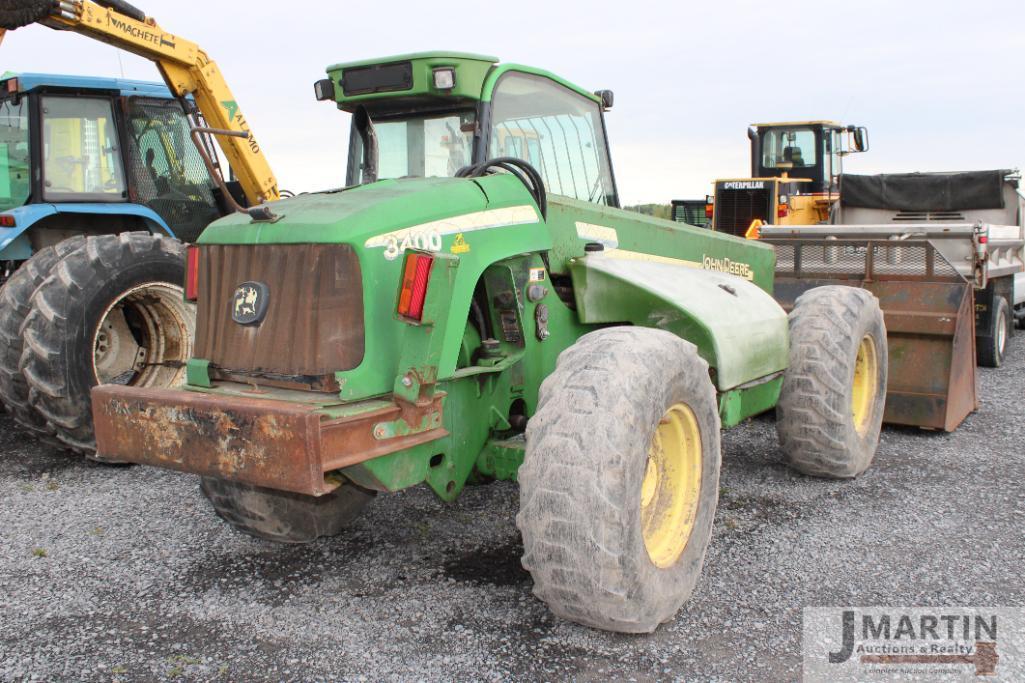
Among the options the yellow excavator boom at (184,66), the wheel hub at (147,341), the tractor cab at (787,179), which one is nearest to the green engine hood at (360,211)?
the wheel hub at (147,341)

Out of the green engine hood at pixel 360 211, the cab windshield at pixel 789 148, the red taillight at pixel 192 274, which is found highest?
the cab windshield at pixel 789 148

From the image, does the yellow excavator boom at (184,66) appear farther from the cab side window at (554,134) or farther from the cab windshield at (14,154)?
the cab side window at (554,134)

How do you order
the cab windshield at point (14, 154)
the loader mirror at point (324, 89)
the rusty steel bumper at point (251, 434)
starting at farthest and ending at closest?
1. the cab windshield at point (14, 154)
2. the loader mirror at point (324, 89)
3. the rusty steel bumper at point (251, 434)

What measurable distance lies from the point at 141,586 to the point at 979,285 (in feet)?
24.9

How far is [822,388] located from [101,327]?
189 inches

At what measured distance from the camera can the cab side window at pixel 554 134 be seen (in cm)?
445

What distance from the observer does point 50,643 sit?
3621mm

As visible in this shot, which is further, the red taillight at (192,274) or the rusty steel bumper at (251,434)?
the red taillight at (192,274)

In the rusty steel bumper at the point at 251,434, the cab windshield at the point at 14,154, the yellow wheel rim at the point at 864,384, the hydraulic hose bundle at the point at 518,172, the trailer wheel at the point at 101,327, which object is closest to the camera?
the rusty steel bumper at the point at 251,434

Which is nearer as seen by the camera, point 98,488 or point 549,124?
point 549,124

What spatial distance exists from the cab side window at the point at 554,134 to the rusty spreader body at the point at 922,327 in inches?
117

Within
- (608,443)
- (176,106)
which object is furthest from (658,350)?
(176,106)

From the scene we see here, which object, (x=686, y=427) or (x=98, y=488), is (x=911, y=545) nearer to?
(x=686, y=427)

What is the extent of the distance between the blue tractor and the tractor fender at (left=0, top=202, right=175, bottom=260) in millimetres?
12
